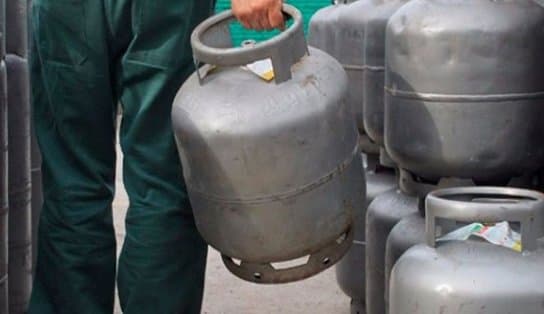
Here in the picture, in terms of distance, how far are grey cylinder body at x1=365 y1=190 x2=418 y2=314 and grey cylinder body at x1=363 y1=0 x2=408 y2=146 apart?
0.15 m

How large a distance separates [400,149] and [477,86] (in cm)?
22

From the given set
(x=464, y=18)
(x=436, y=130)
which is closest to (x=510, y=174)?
(x=436, y=130)

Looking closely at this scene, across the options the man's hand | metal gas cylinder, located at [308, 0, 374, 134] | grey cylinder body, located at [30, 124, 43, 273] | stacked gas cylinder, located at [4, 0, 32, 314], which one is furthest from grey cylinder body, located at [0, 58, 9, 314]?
metal gas cylinder, located at [308, 0, 374, 134]

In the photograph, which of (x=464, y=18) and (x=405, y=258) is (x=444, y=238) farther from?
(x=464, y=18)

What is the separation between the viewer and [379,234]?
2578 millimetres

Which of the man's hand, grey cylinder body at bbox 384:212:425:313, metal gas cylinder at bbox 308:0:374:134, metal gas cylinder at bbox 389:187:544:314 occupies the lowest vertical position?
grey cylinder body at bbox 384:212:425:313

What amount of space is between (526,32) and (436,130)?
249 millimetres

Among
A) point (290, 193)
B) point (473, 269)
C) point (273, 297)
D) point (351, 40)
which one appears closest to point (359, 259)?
point (273, 297)

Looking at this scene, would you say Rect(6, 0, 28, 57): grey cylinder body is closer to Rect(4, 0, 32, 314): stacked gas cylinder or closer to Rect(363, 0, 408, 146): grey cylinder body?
Rect(4, 0, 32, 314): stacked gas cylinder

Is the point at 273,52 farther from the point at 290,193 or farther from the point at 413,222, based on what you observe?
the point at 413,222

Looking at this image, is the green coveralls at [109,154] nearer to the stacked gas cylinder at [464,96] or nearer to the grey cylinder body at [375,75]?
the stacked gas cylinder at [464,96]

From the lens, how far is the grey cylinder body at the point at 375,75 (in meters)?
2.54

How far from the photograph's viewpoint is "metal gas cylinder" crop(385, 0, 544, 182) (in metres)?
2.06

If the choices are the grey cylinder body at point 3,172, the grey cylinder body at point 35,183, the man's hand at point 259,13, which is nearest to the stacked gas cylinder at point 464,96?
the man's hand at point 259,13
